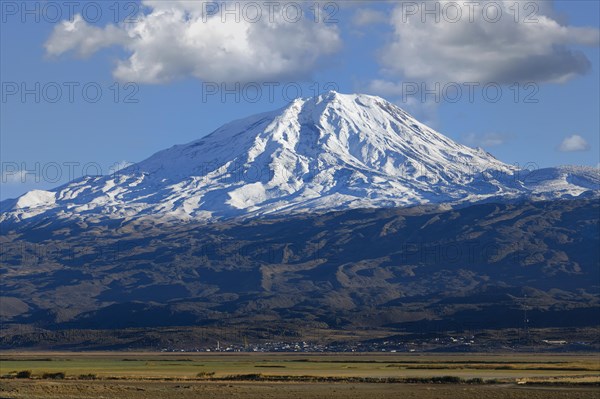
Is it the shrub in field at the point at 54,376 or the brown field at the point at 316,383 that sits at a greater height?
the shrub in field at the point at 54,376

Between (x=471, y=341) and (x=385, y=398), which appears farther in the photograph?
(x=471, y=341)

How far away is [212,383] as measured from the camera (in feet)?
285

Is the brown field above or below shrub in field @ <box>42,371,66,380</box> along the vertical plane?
below

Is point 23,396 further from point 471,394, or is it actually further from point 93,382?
point 471,394

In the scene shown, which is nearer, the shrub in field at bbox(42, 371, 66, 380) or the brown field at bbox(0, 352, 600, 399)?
the brown field at bbox(0, 352, 600, 399)

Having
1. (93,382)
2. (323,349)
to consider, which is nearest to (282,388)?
(93,382)

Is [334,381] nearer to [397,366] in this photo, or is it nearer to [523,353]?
[397,366]

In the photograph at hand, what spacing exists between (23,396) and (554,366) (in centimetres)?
6104

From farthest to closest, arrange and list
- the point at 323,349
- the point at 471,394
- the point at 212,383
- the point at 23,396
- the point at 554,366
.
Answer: the point at 323,349
the point at 554,366
the point at 212,383
the point at 471,394
the point at 23,396

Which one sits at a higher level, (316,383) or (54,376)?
(54,376)

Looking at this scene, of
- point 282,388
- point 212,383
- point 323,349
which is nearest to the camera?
point 282,388

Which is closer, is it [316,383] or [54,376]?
[316,383]

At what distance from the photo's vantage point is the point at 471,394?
75.2m

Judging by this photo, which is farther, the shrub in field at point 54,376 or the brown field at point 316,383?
the shrub in field at point 54,376
